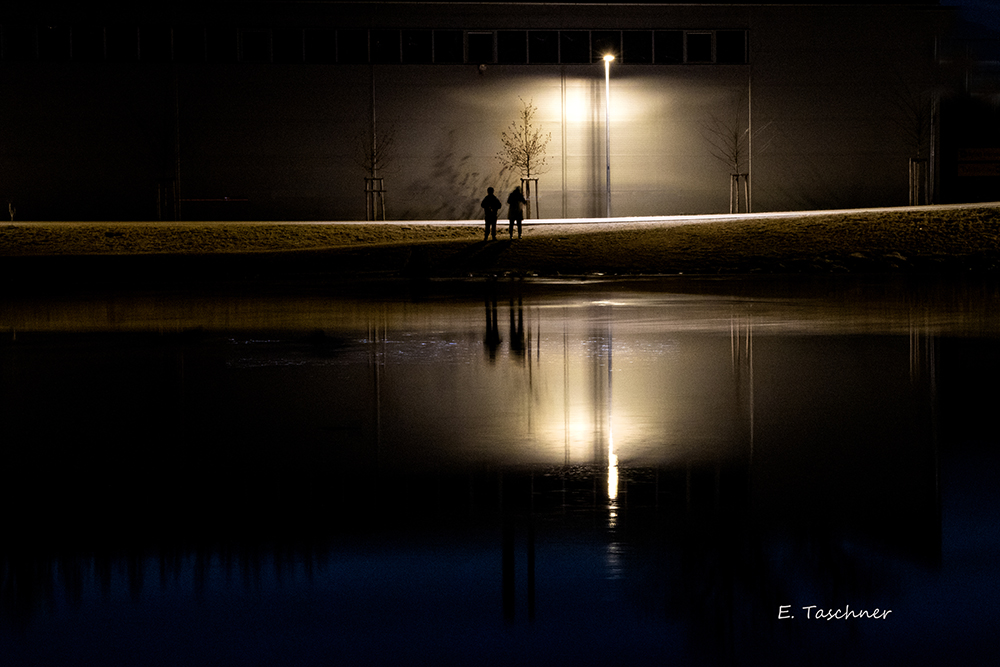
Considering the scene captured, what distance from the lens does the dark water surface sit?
5.45 metres

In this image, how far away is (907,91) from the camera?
60.4 metres

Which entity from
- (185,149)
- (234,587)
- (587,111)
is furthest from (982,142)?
(234,587)

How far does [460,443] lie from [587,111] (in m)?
52.0

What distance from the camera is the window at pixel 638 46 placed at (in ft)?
199

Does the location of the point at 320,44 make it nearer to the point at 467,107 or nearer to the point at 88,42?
the point at 467,107

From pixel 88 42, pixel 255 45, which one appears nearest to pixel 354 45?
pixel 255 45

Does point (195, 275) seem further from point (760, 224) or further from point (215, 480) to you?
point (215, 480)

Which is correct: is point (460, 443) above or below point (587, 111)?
below

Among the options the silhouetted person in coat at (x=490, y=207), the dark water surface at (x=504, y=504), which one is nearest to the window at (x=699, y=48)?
the silhouetted person in coat at (x=490, y=207)

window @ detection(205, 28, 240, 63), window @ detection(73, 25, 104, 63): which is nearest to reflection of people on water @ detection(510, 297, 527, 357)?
window @ detection(205, 28, 240, 63)

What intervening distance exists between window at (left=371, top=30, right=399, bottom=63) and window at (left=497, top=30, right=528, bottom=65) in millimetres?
4443

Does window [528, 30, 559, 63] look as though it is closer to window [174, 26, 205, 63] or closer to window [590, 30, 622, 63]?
window [590, 30, 622, 63]

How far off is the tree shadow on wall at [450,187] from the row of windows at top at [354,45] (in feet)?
13.4

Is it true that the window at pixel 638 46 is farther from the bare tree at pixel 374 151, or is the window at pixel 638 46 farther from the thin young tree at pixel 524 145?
the bare tree at pixel 374 151
